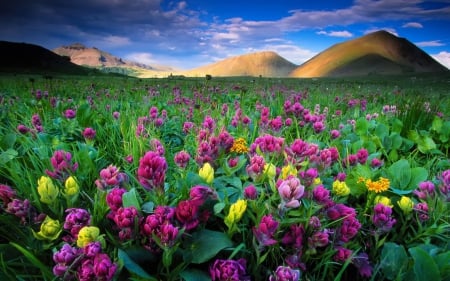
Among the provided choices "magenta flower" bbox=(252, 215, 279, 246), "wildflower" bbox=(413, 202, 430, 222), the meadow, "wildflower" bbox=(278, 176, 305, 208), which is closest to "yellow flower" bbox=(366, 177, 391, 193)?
the meadow

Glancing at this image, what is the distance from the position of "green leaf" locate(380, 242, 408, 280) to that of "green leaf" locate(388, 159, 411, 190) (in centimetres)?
A: 81

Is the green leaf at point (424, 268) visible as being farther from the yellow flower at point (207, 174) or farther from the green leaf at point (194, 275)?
the yellow flower at point (207, 174)

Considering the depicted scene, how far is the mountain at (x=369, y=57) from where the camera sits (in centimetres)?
14265

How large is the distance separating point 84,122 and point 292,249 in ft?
10.0

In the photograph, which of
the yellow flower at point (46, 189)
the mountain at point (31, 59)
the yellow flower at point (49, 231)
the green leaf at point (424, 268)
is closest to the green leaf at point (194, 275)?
the yellow flower at point (49, 231)

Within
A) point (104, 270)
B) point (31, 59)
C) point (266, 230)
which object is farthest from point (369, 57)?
point (104, 270)

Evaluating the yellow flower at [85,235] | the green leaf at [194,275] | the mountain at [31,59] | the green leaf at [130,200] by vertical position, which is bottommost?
the green leaf at [194,275]

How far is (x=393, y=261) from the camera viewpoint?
5.11 ft

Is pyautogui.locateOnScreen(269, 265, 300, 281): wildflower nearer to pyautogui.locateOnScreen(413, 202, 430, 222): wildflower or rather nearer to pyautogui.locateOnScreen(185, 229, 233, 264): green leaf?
pyautogui.locateOnScreen(185, 229, 233, 264): green leaf

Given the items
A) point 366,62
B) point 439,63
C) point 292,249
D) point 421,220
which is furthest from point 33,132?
point 439,63

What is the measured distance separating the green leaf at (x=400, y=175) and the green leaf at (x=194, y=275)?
65.2 inches

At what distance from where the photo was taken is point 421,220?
186 centimetres

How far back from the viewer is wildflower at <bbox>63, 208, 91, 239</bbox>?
1404mm

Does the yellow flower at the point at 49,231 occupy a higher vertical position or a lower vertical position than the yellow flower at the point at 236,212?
lower
